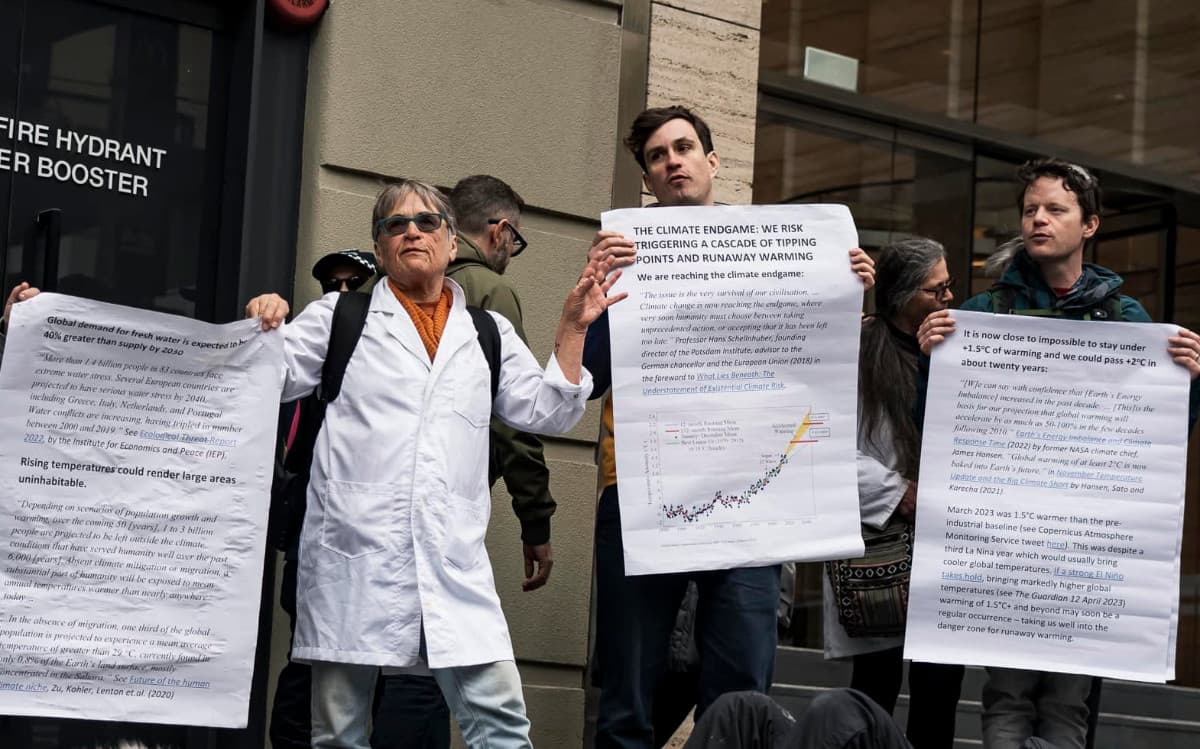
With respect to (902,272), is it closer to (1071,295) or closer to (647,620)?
(1071,295)

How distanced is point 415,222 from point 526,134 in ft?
7.42

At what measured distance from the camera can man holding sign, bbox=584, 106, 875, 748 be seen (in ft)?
18.6

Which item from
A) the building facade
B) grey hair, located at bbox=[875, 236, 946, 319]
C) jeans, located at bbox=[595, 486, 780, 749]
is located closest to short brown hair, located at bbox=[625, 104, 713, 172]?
grey hair, located at bbox=[875, 236, 946, 319]

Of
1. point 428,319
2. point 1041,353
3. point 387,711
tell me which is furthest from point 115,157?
point 1041,353

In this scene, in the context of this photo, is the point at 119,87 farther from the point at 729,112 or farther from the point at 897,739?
the point at 897,739

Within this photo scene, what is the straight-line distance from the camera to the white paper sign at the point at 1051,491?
232 inches

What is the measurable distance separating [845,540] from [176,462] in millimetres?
2049

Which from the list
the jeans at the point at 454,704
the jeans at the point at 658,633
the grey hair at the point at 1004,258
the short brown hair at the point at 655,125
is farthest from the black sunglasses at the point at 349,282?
the grey hair at the point at 1004,258

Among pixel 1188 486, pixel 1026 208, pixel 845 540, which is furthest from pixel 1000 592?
pixel 1188 486

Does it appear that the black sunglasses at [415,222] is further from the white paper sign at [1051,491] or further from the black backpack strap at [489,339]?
the white paper sign at [1051,491]

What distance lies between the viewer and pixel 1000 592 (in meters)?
5.92

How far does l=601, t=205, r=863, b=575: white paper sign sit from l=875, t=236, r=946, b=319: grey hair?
2.13 feet

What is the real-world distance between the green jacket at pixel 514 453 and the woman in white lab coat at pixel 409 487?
0.51 metres

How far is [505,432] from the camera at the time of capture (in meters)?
6.03
